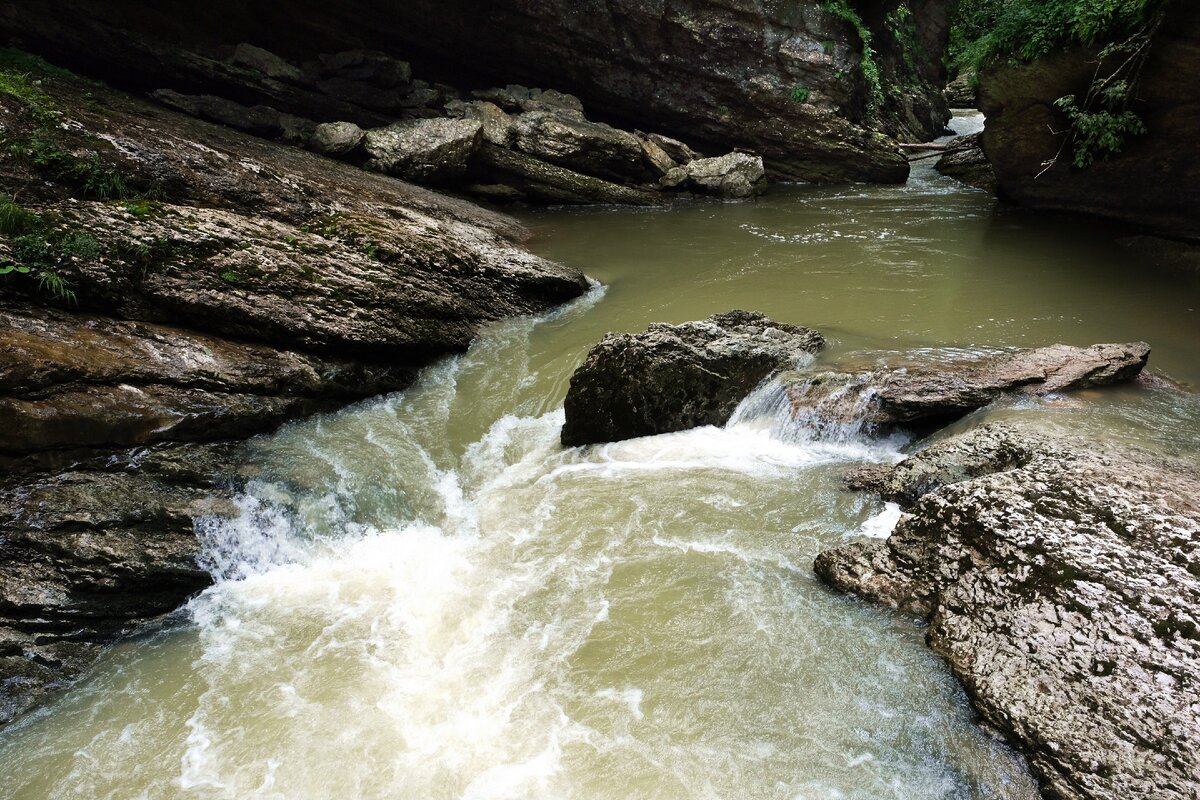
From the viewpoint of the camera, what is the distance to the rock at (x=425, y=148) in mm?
12977

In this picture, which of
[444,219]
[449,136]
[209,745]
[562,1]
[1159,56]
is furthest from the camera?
[562,1]

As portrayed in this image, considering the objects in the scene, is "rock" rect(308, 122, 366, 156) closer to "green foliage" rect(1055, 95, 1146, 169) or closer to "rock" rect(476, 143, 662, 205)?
"rock" rect(476, 143, 662, 205)

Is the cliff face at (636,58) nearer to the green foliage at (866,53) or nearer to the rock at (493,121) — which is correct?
the green foliage at (866,53)

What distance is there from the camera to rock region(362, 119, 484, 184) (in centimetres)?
1298

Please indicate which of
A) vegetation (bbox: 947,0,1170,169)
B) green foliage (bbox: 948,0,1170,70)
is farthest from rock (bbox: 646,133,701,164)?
vegetation (bbox: 947,0,1170,169)

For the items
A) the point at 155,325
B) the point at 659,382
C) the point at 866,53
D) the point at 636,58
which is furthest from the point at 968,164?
the point at 155,325

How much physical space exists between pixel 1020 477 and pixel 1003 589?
87 centimetres

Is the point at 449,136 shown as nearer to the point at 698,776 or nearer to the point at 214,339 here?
the point at 214,339

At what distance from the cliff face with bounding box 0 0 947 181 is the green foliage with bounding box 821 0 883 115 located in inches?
1.4

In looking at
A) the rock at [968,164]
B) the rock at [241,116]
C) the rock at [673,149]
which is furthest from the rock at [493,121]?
the rock at [968,164]

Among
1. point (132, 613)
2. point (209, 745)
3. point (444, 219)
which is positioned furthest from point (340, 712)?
point (444, 219)

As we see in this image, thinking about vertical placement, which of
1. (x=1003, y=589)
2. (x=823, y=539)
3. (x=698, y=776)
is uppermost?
(x=1003, y=589)

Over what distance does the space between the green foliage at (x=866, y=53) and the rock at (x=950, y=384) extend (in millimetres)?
12699

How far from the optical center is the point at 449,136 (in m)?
13.4
